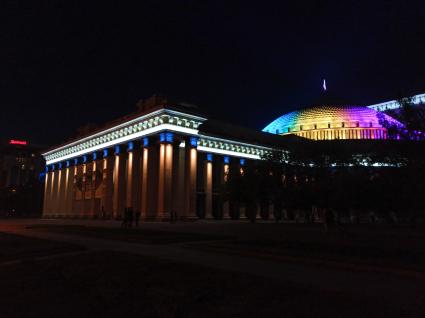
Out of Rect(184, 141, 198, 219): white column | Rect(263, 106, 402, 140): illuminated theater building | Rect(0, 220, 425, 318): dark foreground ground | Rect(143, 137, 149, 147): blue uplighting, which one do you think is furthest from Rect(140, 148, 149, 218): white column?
Rect(263, 106, 402, 140): illuminated theater building

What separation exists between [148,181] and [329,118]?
71832mm

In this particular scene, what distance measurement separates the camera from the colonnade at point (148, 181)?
177 ft

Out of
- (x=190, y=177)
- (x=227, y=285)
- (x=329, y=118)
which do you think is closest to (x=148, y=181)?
(x=190, y=177)

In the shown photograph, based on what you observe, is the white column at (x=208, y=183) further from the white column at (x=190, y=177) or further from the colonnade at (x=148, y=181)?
the white column at (x=190, y=177)

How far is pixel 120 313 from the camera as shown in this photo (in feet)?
24.3

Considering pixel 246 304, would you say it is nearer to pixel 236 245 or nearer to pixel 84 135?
pixel 236 245

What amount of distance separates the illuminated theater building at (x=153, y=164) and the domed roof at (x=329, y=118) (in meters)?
16.8

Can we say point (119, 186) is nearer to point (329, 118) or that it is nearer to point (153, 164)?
point (153, 164)

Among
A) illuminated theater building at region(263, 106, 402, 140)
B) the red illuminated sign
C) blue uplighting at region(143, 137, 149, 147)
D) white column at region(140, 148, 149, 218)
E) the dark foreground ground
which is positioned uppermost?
the red illuminated sign

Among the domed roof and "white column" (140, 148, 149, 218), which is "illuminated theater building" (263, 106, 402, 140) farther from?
"white column" (140, 148, 149, 218)

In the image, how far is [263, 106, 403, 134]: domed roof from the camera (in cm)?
10988

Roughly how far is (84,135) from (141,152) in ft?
69.2

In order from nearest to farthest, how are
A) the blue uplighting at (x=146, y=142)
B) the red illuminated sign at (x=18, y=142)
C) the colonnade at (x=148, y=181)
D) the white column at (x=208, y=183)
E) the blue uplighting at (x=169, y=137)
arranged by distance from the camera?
the blue uplighting at (x=169, y=137)
the colonnade at (x=148, y=181)
the blue uplighting at (x=146, y=142)
the white column at (x=208, y=183)
the red illuminated sign at (x=18, y=142)

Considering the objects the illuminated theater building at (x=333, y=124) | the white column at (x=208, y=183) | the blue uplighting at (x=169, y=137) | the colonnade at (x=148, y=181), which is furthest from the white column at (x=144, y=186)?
the illuminated theater building at (x=333, y=124)
